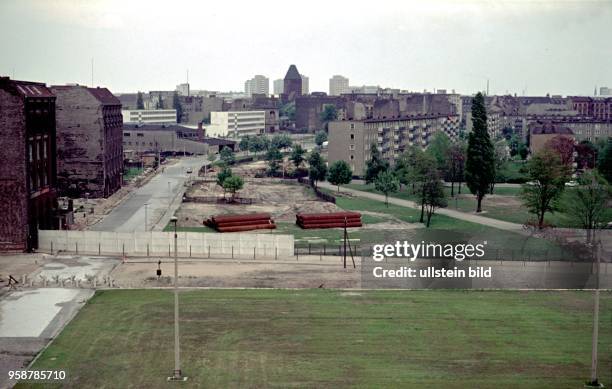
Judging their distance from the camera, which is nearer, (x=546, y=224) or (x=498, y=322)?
(x=498, y=322)

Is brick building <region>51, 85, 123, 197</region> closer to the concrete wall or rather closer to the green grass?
the green grass

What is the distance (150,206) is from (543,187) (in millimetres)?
38661

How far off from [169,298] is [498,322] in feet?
55.9

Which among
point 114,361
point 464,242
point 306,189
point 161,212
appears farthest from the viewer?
point 306,189

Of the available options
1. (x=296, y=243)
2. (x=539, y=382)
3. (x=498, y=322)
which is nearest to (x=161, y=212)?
(x=296, y=243)

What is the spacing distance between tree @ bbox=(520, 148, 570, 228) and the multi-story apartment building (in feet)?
155

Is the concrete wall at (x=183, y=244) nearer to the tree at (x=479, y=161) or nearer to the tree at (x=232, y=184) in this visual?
the tree at (x=232, y=184)

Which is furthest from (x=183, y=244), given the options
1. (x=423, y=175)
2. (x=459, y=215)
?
(x=459, y=215)

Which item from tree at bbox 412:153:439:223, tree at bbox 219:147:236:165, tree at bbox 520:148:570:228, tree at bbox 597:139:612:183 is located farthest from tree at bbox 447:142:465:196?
tree at bbox 219:147:236:165

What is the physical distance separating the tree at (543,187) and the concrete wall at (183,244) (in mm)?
26302

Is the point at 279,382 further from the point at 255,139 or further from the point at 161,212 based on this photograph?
the point at 255,139

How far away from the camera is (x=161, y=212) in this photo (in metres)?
79.2

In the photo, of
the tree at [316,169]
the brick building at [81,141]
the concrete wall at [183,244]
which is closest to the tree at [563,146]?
the tree at [316,169]

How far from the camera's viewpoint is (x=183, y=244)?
5684 cm
